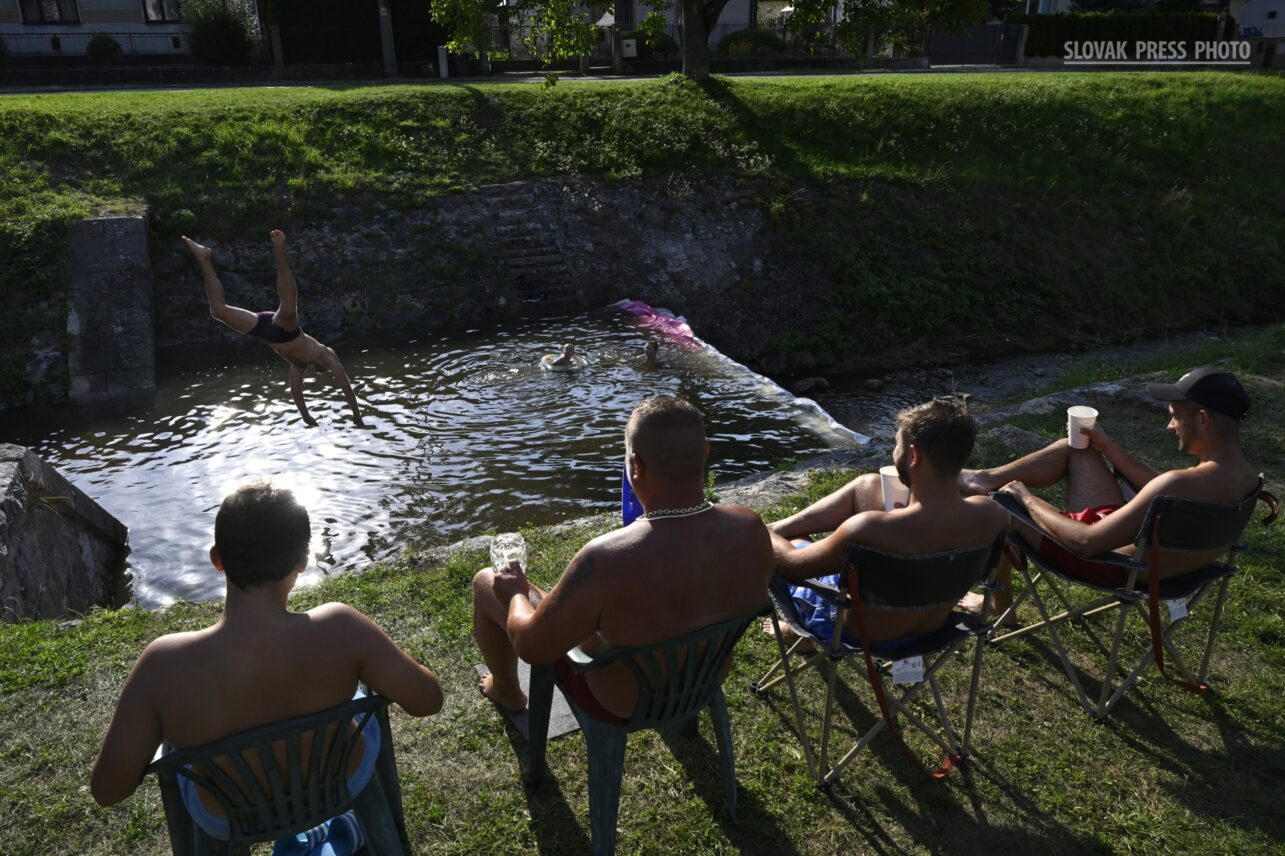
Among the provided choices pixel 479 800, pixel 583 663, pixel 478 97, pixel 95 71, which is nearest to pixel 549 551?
pixel 479 800

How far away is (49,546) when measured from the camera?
6.76 m

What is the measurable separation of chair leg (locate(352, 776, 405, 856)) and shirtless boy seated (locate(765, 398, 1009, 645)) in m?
1.90

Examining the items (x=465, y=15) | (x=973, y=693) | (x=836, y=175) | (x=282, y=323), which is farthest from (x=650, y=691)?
(x=465, y=15)

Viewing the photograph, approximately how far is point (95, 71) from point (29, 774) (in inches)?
1048

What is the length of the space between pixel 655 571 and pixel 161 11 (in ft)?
114

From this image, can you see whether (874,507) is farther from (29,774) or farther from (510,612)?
(29,774)

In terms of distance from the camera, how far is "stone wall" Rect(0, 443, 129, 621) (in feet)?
20.0

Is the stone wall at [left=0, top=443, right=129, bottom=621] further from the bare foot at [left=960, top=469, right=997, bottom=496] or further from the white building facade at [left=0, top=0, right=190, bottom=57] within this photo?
the white building facade at [left=0, top=0, right=190, bottom=57]

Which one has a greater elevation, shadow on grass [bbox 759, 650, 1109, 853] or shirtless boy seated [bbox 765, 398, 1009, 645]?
shirtless boy seated [bbox 765, 398, 1009, 645]

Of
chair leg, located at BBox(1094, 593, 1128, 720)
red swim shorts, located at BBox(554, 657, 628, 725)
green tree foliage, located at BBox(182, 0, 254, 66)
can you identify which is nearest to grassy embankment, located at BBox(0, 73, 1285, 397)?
green tree foliage, located at BBox(182, 0, 254, 66)

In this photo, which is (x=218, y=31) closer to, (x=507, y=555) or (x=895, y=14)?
(x=895, y=14)

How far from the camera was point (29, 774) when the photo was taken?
13.5ft

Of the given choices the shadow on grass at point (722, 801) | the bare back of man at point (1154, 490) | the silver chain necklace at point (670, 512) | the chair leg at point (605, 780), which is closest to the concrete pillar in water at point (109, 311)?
the shadow on grass at point (722, 801)

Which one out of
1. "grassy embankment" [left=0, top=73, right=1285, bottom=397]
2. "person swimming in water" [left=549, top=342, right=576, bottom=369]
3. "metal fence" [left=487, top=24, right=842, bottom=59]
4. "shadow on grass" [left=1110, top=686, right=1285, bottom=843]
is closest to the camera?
"shadow on grass" [left=1110, top=686, right=1285, bottom=843]
